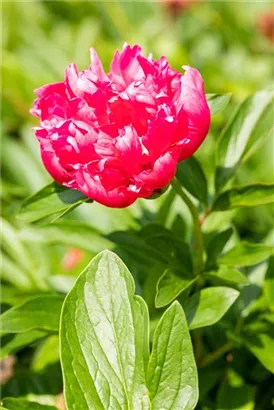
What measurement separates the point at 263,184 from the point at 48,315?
0.32 metres

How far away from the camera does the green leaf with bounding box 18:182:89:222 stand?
2.75 feet

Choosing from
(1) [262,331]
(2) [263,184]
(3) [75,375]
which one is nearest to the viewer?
(3) [75,375]

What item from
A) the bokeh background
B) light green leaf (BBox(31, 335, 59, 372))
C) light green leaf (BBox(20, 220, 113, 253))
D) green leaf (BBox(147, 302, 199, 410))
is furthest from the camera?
the bokeh background

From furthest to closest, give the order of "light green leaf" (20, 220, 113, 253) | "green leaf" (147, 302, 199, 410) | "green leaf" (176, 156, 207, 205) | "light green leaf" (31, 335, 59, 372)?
1. "light green leaf" (31, 335, 59, 372)
2. "light green leaf" (20, 220, 113, 253)
3. "green leaf" (176, 156, 207, 205)
4. "green leaf" (147, 302, 199, 410)

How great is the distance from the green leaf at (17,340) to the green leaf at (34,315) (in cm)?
3

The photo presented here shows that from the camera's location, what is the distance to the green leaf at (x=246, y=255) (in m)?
0.91

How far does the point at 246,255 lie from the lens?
0.93 metres

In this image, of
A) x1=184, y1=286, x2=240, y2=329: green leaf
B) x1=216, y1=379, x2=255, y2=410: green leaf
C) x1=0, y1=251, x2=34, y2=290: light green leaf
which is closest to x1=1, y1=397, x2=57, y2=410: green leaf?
x1=184, y1=286, x2=240, y2=329: green leaf

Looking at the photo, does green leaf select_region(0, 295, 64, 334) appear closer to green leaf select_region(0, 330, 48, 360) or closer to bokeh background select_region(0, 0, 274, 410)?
green leaf select_region(0, 330, 48, 360)

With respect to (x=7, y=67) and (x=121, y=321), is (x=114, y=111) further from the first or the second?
(x=7, y=67)

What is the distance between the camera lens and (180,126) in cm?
78

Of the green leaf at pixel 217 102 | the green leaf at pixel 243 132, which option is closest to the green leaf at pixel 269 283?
the green leaf at pixel 243 132

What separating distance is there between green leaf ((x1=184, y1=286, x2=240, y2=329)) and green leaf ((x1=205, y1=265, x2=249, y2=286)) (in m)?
0.01

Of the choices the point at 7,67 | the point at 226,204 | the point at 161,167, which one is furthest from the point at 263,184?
the point at 7,67
